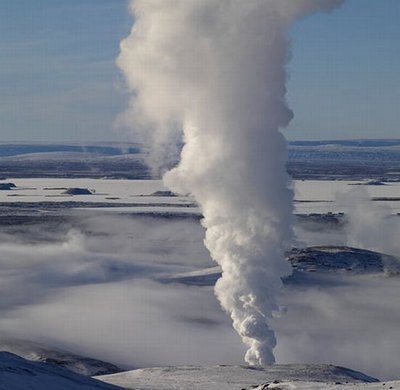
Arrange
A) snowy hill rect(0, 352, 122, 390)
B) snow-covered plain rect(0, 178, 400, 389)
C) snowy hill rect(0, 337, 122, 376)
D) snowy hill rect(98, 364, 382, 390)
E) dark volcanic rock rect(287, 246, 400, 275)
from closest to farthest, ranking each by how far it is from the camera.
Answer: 1. snowy hill rect(0, 352, 122, 390)
2. snowy hill rect(98, 364, 382, 390)
3. snowy hill rect(0, 337, 122, 376)
4. snow-covered plain rect(0, 178, 400, 389)
5. dark volcanic rock rect(287, 246, 400, 275)

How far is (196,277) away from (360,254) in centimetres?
2413

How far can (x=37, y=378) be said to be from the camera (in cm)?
4047

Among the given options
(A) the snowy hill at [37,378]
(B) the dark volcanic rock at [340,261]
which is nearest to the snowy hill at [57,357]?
(A) the snowy hill at [37,378]

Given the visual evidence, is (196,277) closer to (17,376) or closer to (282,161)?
(282,161)

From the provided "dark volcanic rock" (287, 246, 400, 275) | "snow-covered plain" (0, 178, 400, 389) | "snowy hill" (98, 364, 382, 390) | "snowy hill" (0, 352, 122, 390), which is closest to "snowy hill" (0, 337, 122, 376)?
"snow-covered plain" (0, 178, 400, 389)

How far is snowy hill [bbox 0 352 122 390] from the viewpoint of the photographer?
126 ft

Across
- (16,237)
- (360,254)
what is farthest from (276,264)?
(16,237)

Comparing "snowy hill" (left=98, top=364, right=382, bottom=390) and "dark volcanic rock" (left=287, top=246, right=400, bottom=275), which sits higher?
"dark volcanic rock" (left=287, top=246, right=400, bottom=275)

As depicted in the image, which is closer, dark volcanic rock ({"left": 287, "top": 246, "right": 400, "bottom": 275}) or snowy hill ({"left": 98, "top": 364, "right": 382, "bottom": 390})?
snowy hill ({"left": 98, "top": 364, "right": 382, "bottom": 390})

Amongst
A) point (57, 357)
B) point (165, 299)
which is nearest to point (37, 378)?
point (57, 357)

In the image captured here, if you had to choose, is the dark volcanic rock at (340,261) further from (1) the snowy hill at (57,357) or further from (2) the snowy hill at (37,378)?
(2) the snowy hill at (37,378)

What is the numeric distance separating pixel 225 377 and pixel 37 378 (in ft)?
43.7

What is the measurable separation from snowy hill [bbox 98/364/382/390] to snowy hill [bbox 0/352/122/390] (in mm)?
4183

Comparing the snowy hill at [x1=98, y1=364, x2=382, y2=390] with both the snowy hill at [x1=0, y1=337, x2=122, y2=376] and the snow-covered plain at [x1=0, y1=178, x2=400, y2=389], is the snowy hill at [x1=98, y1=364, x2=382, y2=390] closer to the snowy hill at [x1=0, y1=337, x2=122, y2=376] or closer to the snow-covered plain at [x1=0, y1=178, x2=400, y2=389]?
the snow-covered plain at [x1=0, y1=178, x2=400, y2=389]
